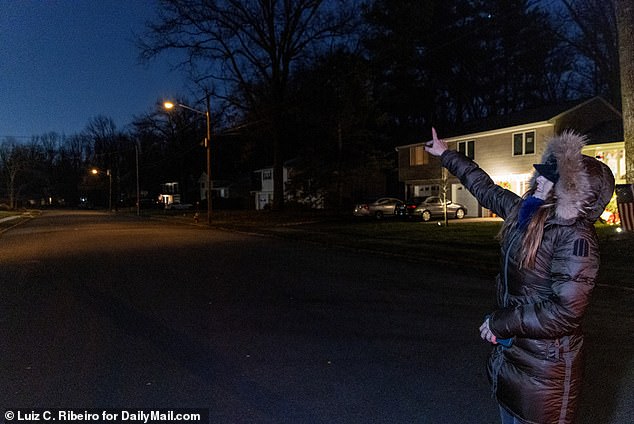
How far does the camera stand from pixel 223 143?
94.2m

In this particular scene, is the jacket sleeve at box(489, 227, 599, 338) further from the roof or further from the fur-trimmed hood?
the roof

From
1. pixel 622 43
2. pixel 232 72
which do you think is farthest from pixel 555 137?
pixel 232 72

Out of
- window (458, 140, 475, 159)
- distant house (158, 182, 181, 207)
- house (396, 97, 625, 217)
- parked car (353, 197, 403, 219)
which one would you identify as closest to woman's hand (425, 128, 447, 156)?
house (396, 97, 625, 217)

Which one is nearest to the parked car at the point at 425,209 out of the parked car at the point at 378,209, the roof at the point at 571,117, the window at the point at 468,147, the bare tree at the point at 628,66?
the parked car at the point at 378,209

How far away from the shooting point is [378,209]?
37062mm

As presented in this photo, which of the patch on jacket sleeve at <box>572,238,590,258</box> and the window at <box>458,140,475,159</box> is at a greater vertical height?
the window at <box>458,140,475,159</box>

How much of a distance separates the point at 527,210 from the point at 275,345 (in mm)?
4479

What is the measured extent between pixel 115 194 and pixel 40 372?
102821mm

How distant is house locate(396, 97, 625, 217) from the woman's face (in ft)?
83.2

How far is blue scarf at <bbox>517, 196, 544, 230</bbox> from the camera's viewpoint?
265cm

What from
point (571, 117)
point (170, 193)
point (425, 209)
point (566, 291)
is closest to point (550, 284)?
point (566, 291)

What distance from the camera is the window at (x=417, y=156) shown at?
41.2m

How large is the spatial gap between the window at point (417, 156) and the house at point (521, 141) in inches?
4.4

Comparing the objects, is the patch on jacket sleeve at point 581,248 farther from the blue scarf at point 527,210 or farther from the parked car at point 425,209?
the parked car at point 425,209
